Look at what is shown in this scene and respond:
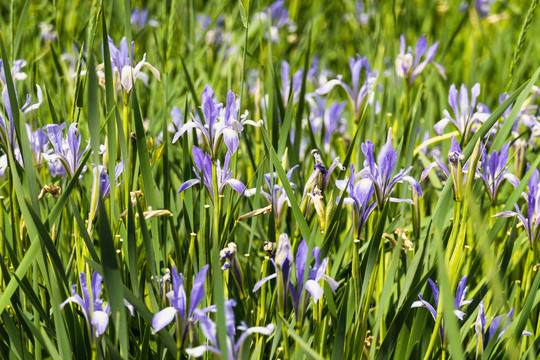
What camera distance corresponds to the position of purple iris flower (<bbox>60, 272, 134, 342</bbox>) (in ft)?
2.84

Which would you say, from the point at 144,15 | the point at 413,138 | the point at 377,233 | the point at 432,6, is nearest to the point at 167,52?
the point at 413,138

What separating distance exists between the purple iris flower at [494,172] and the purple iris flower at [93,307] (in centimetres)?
82

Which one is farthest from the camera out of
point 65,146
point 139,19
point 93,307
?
point 139,19

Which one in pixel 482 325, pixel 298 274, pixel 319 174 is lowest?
pixel 482 325

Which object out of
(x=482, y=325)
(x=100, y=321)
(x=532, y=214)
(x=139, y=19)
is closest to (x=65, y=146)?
(x=100, y=321)

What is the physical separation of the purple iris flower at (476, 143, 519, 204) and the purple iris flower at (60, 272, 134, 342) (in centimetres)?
82

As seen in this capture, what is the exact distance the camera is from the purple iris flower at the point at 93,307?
2.84 feet

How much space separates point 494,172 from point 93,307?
91 centimetres

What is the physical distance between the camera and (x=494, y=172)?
130 cm

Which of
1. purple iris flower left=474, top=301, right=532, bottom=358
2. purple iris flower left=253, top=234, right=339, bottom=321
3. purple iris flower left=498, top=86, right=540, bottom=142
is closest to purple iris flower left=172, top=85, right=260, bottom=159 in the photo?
purple iris flower left=253, top=234, right=339, bottom=321

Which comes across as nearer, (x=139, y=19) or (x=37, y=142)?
(x=37, y=142)

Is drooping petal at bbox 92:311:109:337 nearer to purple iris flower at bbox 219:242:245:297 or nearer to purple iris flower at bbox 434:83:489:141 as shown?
purple iris flower at bbox 219:242:245:297

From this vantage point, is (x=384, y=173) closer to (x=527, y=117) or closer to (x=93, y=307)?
(x=93, y=307)

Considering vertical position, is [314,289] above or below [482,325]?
above
